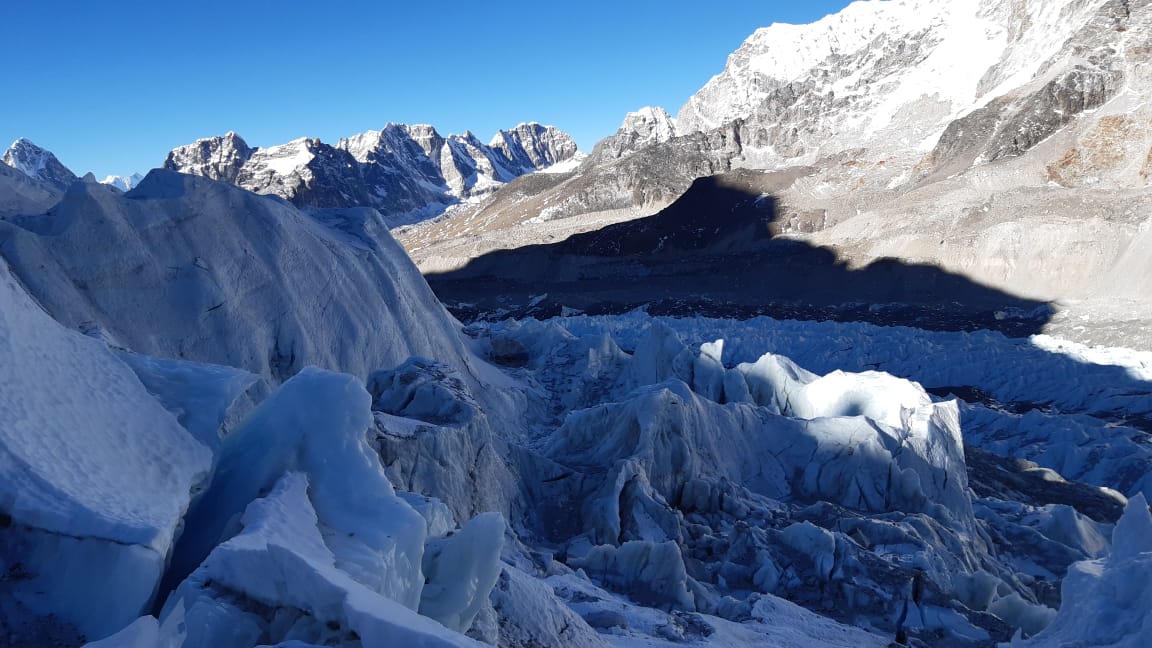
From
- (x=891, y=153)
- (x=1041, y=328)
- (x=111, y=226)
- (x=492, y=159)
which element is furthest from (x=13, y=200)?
(x=492, y=159)

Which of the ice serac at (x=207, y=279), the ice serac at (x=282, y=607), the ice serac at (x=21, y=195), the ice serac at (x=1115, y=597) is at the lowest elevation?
the ice serac at (x=1115, y=597)

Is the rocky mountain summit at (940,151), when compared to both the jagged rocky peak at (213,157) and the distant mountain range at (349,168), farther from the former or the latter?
the jagged rocky peak at (213,157)

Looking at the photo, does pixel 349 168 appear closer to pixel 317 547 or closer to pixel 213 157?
pixel 213 157

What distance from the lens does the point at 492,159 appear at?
197m

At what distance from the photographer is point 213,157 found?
131125 millimetres

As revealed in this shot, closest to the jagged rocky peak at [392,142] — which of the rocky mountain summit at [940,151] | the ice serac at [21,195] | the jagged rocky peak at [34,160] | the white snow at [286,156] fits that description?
the white snow at [286,156]

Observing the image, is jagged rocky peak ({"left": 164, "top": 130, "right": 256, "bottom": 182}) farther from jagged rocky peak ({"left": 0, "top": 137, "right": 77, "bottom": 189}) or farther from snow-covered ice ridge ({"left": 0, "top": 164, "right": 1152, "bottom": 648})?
snow-covered ice ridge ({"left": 0, "top": 164, "right": 1152, "bottom": 648})

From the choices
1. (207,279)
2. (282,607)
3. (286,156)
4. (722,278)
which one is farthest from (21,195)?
(286,156)

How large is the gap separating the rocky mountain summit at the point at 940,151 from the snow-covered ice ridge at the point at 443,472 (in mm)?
19087

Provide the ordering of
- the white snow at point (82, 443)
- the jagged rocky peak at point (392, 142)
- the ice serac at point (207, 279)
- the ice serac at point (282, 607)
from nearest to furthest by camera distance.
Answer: the ice serac at point (282, 607) → the white snow at point (82, 443) → the ice serac at point (207, 279) → the jagged rocky peak at point (392, 142)

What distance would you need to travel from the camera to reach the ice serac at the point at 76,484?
10.4ft

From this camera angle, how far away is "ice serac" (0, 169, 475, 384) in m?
9.12

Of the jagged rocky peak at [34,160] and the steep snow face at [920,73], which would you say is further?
the jagged rocky peak at [34,160]

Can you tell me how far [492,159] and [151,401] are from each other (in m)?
198
